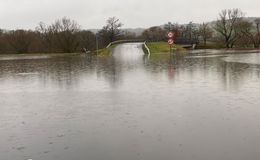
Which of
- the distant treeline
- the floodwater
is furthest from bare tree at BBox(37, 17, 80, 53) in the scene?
the floodwater

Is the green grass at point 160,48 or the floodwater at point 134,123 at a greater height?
the green grass at point 160,48

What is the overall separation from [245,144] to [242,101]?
14.5 feet

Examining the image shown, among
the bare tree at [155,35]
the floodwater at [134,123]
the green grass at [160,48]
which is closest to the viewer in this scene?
the floodwater at [134,123]

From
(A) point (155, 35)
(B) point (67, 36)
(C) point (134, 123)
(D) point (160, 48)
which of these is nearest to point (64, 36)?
(B) point (67, 36)

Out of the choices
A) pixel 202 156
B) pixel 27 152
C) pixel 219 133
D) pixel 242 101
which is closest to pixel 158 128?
pixel 219 133

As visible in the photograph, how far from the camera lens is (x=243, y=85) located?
46.4ft

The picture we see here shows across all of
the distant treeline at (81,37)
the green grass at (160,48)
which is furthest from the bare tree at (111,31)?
the green grass at (160,48)

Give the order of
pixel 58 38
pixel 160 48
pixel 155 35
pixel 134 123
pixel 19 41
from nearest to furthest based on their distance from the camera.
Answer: pixel 134 123 → pixel 160 48 → pixel 58 38 → pixel 19 41 → pixel 155 35

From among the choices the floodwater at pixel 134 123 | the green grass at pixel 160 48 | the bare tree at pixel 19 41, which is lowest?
the floodwater at pixel 134 123

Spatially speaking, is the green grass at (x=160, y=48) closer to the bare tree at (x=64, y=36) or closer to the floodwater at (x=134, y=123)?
the bare tree at (x=64, y=36)

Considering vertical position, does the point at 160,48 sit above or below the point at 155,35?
below

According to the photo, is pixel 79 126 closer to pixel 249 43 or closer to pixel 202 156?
pixel 202 156

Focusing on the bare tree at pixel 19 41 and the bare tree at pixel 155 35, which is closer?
the bare tree at pixel 155 35

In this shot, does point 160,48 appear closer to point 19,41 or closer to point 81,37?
point 81,37
